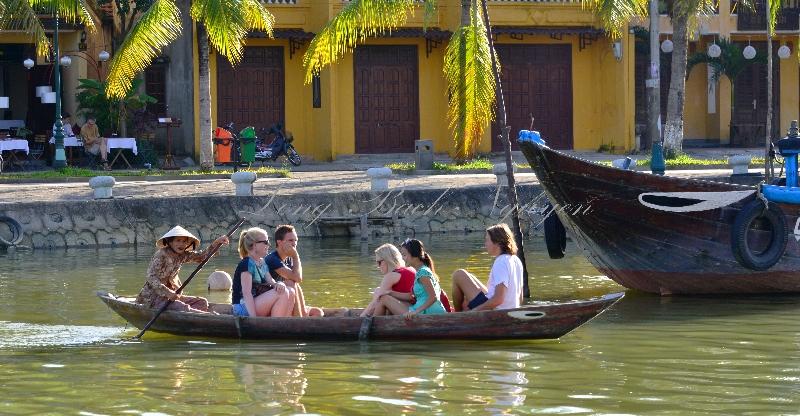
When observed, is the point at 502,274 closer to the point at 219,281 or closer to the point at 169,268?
the point at 169,268

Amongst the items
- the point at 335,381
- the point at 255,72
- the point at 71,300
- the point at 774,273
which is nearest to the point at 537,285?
the point at 774,273

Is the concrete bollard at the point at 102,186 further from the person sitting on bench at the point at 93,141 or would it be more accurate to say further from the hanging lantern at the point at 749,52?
the hanging lantern at the point at 749,52

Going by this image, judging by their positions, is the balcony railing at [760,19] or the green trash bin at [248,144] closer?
the green trash bin at [248,144]

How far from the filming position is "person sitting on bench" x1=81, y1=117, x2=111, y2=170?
98.0 feet

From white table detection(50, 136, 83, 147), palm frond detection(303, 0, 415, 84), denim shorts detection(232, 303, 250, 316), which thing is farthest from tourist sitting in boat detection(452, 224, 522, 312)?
white table detection(50, 136, 83, 147)

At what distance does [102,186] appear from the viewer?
23641 mm

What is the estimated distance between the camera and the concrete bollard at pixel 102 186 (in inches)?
926

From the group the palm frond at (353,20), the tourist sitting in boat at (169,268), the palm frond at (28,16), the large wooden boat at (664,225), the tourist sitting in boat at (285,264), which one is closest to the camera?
the tourist sitting in boat at (285,264)

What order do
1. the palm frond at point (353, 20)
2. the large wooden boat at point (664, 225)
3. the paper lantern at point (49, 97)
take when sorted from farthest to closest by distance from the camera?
1. the paper lantern at point (49, 97)
2. the palm frond at point (353, 20)
3. the large wooden boat at point (664, 225)

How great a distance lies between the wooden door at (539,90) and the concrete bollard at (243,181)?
11.7 m

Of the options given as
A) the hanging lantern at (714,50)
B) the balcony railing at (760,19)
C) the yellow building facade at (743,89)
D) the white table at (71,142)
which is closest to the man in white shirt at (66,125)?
the white table at (71,142)

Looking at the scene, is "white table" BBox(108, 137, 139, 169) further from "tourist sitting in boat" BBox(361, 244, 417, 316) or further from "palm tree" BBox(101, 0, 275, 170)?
"tourist sitting in boat" BBox(361, 244, 417, 316)

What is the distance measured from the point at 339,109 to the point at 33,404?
23287 millimetres

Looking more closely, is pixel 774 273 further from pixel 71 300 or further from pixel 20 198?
pixel 20 198
